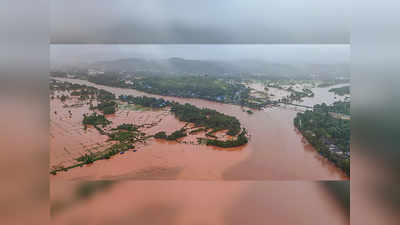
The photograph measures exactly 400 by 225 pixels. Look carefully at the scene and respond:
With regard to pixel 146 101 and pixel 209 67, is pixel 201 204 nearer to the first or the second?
pixel 146 101

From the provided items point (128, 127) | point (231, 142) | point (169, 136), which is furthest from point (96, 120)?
point (231, 142)

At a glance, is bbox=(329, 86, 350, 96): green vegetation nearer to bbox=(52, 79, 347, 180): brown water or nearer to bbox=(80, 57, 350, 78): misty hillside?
bbox=(80, 57, 350, 78): misty hillside

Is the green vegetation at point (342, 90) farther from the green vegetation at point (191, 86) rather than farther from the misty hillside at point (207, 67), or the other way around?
the green vegetation at point (191, 86)

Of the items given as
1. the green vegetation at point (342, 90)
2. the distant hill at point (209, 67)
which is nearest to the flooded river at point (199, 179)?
the distant hill at point (209, 67)

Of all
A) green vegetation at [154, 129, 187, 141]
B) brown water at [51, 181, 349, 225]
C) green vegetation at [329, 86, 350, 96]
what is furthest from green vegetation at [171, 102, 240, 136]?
green vegetation at [329, 86, 350, 96]
